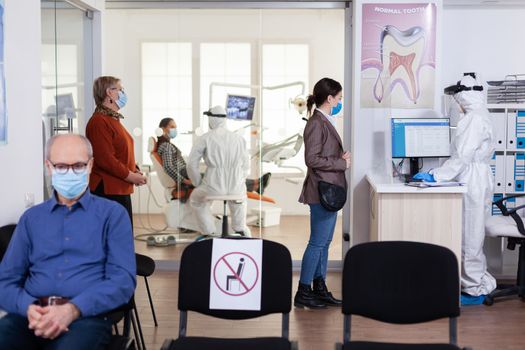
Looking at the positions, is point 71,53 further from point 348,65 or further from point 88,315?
point 88,315

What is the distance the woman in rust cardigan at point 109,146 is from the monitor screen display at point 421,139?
6.55ft

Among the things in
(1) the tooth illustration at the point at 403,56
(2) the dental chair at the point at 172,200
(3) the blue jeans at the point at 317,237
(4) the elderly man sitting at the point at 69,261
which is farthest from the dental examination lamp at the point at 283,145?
(4) the elderly man sitting at the point at 69,261

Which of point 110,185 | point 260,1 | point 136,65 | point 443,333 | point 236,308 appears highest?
point 260,1

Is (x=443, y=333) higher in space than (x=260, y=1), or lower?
lower

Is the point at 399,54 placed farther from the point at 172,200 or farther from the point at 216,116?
Result: the point at 172,200

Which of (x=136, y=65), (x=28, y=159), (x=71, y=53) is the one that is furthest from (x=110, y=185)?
(x=136, y=65)

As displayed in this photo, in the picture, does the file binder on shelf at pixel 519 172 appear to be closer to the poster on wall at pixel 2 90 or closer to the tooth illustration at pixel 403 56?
the tooth illustration at pixel 403 56

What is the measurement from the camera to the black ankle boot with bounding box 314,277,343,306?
17.5 feet

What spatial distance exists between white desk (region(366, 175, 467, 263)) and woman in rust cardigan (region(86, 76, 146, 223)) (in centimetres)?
172

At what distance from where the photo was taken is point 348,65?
6.45 meters

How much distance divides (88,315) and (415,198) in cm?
290

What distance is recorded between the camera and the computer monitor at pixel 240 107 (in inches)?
255

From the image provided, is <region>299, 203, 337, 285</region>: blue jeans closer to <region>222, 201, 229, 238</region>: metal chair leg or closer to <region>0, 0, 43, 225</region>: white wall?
<region>222, 201, 229, 238</region>: metal chair leg

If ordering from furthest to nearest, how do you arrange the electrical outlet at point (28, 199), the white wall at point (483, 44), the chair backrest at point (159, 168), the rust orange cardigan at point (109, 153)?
the chair backrest at point (159, 168) < the white wall at point (483, 44) < the rust orange cardigan at point (109, 153) < the electrical outlet at point (28, 199)
